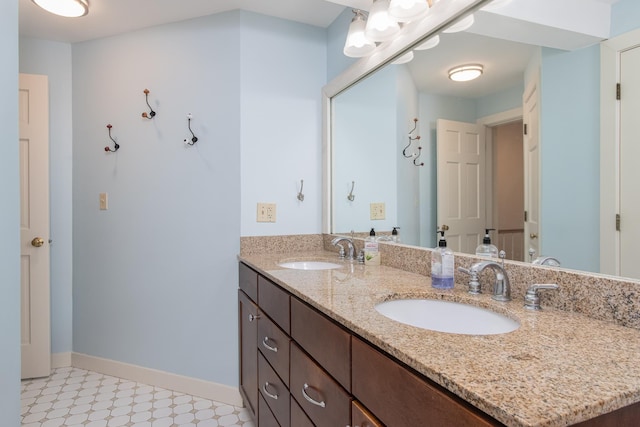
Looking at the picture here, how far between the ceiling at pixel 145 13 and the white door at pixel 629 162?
1570 millimetres

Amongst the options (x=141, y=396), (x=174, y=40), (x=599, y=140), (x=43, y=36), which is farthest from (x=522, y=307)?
(x=43, y=36)

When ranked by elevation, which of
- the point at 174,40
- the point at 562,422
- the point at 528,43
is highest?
the point at 174,40

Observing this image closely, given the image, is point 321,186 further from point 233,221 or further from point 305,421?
point 305,421

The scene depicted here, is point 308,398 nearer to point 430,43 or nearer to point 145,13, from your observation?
point 430,43

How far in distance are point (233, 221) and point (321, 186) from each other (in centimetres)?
60

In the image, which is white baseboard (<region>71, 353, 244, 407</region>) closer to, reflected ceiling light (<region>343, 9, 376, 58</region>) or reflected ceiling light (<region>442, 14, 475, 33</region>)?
reflected ceiling light (<region>343, 9, 376, 58</region>)

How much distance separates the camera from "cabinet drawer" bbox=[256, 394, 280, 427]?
1.42 meters

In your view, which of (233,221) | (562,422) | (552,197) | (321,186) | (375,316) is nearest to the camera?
(562,422)

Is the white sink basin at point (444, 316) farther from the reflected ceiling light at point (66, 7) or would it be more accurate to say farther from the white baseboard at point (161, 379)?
the reflected ceiling light at point (66, 7)

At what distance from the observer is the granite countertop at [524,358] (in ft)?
1.58

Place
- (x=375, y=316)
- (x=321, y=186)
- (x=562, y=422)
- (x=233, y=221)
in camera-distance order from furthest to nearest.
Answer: (x=321, y=186) → (x=233, y=221) → (x=375, y=316) → (x=562, y=422)

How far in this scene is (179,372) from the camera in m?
2.17

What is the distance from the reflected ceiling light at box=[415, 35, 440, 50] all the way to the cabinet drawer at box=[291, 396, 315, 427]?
1.41 meters

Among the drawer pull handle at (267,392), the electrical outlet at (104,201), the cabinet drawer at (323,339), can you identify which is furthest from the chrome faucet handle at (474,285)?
the electrical outlet at (104,201)
